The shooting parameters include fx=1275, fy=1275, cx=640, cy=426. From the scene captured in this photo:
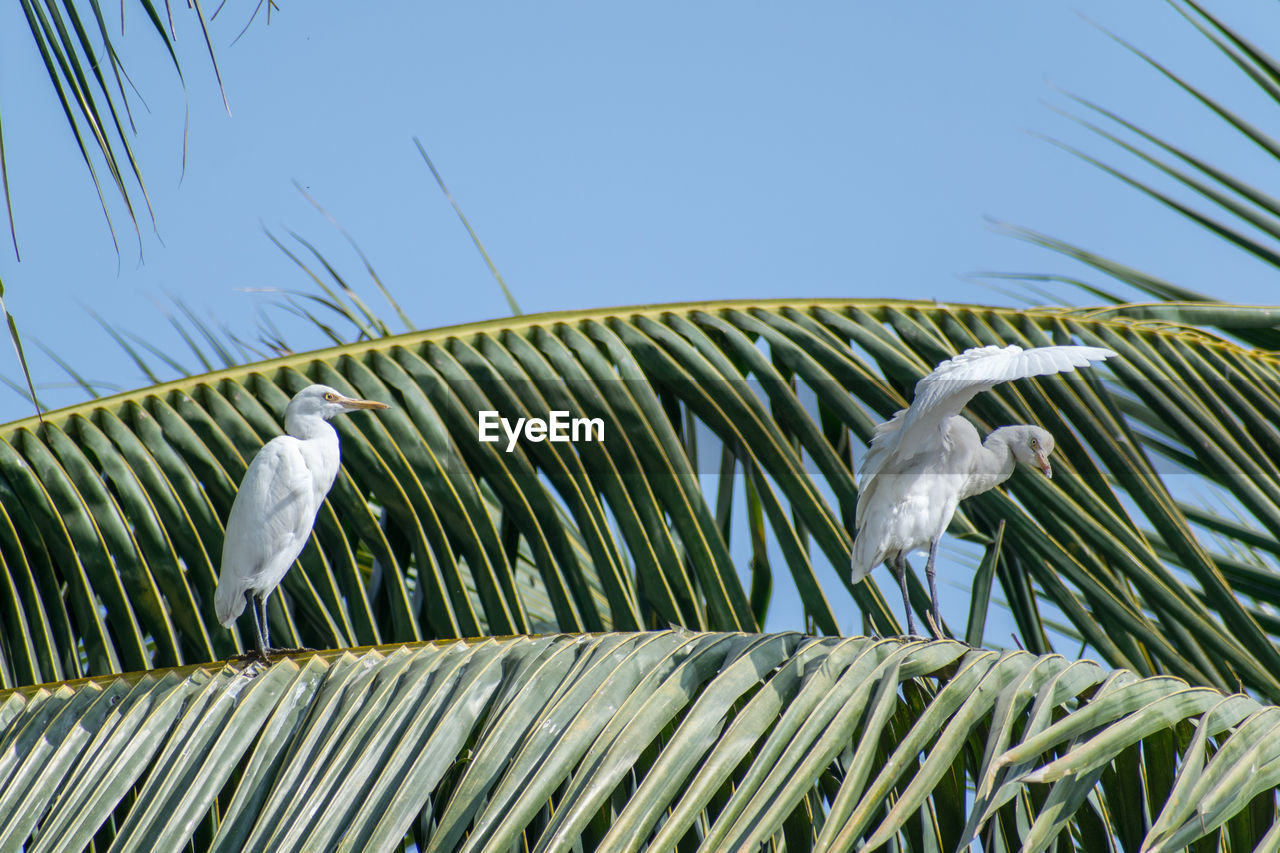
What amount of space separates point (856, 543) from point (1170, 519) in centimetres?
60

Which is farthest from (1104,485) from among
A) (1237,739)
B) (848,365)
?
(1237,739)

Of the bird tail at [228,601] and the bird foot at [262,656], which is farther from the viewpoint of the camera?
the bird tail at [228,601]

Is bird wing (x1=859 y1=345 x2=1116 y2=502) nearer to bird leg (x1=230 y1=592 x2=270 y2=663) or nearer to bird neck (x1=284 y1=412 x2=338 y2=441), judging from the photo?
bird neck (x1=284 y1=412 x2=338 y2=441)

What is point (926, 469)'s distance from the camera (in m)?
2.61

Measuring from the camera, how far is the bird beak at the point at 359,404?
251 cm

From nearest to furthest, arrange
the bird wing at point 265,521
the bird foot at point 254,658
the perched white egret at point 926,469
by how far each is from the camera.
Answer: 1. the bird foot at point 254,658
2. the bird wing at point 265,521
3. the perched white egret at point 926,469

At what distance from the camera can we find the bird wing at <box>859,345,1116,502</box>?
2127 millimetres

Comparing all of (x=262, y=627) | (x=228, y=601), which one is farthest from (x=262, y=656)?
(x=262, y=627)

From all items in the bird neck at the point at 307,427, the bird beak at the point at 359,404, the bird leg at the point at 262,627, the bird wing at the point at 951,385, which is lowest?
the bird leg at the point at 262,627

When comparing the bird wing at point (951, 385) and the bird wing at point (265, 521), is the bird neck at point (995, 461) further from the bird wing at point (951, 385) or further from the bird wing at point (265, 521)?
the bird wing at point (265, 521)

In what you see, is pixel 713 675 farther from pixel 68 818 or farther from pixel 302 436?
pixel 302 436

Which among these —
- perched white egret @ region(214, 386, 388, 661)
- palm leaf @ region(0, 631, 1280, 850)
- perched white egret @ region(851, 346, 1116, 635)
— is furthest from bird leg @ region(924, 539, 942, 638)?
perched white egret @ region(214, 386, 388, 661)

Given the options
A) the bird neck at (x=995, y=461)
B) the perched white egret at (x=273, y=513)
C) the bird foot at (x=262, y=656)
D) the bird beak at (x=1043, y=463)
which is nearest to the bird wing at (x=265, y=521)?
the perched white egret at (x=273, y=513)

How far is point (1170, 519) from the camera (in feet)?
8.04
